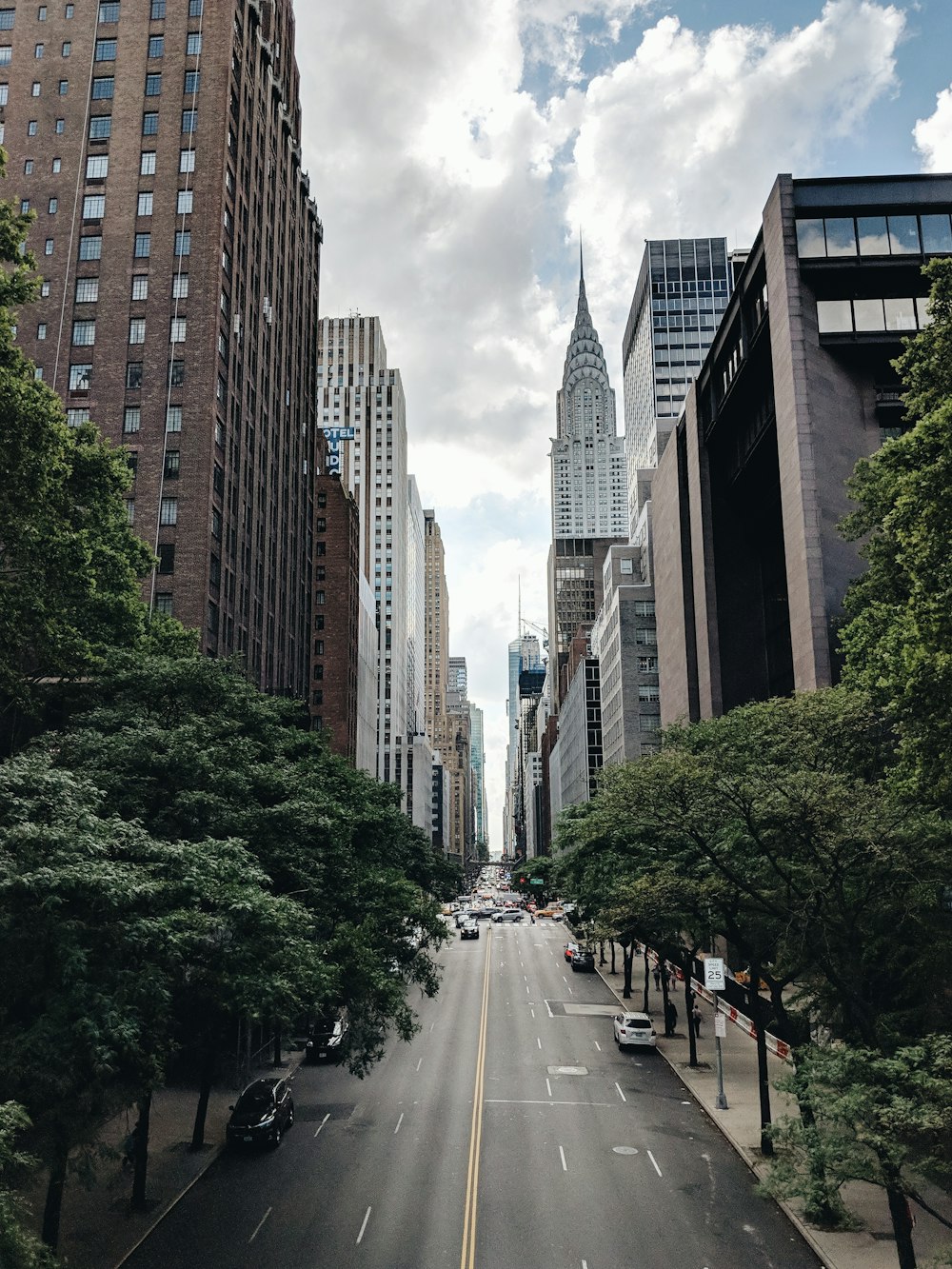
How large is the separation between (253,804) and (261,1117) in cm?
894

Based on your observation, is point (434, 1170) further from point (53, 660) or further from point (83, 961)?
point (53, 660)

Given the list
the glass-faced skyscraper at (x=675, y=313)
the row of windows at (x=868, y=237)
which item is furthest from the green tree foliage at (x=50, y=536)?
the glass-faced skyscraper at (x=675, y=313)

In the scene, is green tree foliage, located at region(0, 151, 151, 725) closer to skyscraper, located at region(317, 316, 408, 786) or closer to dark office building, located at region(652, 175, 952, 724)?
dark office building, located at region(652, 175, 952, 724)

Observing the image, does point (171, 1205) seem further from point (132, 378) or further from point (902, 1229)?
point (132, 378)

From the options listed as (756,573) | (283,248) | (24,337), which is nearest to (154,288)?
(24,337)

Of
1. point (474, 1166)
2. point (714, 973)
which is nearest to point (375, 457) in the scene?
point (714, 973)

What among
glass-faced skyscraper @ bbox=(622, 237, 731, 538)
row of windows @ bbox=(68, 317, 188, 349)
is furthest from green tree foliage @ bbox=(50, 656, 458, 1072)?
glass-faced skyscraper @ bbox=(622, 237, 731, 538)

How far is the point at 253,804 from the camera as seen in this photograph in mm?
23266

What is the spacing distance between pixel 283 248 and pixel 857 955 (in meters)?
71.9

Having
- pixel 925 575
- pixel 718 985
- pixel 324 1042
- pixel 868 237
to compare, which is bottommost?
pixel 324 1042

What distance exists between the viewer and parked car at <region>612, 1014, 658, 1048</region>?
38.2 metres

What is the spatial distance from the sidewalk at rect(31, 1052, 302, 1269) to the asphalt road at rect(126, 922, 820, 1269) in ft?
1.53

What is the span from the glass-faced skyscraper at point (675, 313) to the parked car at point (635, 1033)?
140 meters

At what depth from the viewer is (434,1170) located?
926 inches
